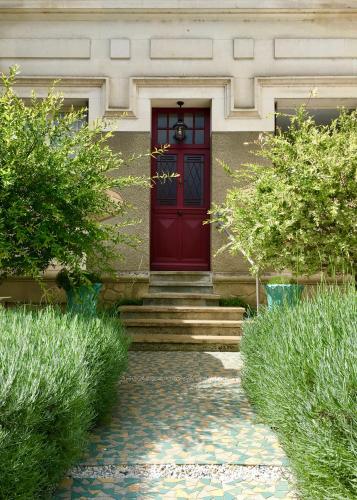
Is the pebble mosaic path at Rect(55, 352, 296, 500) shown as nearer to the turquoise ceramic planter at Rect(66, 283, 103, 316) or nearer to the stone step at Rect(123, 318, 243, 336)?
the turquoise ceramic planter at Rect(66, 283, 103, 316)

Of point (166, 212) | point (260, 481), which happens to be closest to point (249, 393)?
point (260, 481)

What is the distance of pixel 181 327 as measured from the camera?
7164 millimetres

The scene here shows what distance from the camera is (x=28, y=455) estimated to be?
211 cm

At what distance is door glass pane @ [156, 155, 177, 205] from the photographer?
29.6 feet

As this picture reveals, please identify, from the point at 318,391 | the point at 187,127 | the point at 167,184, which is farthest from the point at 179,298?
the point at 318,391

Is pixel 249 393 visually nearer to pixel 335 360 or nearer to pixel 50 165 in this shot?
pixel 335 360

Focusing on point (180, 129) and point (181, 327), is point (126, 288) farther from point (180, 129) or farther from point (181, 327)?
point (180, 129)

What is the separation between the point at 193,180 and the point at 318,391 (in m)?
7.21

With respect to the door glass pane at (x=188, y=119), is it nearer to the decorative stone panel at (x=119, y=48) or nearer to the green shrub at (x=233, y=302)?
the decorative stone panel at (x=119, y=48)

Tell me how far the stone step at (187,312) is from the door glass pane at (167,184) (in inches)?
94.1

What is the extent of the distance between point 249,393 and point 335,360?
6.91 feet

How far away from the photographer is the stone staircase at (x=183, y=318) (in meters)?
6.95

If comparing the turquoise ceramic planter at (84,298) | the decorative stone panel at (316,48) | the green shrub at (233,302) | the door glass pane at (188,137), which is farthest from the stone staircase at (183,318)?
the decorative stone panel at (316,48)

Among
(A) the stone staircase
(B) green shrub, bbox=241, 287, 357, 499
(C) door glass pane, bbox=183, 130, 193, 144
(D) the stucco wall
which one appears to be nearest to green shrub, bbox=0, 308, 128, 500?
(B) green shrub, bbox=241, 287, 357, 499
